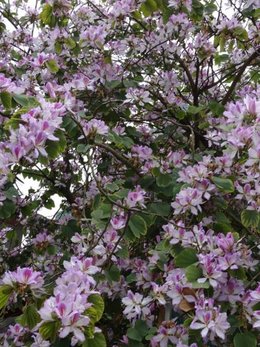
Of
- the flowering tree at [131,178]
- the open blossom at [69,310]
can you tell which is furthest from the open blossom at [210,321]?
the open blossom at [69,310]

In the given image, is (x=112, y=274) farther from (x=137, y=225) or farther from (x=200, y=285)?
(x=200, y=285)

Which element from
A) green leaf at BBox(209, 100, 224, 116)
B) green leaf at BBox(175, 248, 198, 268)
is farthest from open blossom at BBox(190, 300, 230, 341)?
green leaf at BBox(209, 100, 224, 116)

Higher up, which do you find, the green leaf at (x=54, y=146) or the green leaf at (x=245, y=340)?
the green leaf at (x=54, y=146)

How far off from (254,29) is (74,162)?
122 centimetres

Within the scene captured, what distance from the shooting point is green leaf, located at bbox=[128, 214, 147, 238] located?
66.7 inches

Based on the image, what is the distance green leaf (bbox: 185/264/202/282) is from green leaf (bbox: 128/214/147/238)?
23 centimetres

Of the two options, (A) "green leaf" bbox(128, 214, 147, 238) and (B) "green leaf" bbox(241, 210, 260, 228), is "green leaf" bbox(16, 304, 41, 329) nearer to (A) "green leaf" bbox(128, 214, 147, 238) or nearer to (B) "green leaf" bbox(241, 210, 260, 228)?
(A) "green leaf" bbox(128, 214, 147, 238)

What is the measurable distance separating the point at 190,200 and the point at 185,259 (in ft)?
0.67

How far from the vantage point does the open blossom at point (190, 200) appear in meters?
1.70

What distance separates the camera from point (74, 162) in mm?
3168

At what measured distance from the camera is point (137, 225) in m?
1.71

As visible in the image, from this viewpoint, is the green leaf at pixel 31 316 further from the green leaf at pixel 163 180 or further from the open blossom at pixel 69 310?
the green leaf at pixel 163 180

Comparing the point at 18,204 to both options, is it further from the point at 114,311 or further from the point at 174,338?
the point at 174,338

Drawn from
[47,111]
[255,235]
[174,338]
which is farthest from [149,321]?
[47,111]
